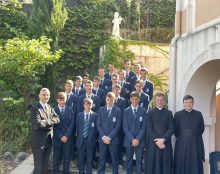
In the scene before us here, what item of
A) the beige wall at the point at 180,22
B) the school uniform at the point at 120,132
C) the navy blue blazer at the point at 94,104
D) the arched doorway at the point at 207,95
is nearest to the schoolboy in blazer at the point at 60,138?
the navy blue blazer at the point at 94,104

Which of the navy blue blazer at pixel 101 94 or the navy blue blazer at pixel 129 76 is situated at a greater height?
the navy blue blazer at pixel 129 76

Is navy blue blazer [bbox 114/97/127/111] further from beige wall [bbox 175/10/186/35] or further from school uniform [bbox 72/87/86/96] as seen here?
beige wall [bbox 175/10/186/35]

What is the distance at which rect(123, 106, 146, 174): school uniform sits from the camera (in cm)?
752

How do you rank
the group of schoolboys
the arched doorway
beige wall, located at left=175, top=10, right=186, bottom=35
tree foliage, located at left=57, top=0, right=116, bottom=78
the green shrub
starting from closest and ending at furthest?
the group of schoolboys < the arched doorway < beige wall, located at left=175, top=10, right=186, bottom=35 < the green shrub < tree foliage, located at left=57, top=0, right=116, bottom=78

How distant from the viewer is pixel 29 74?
11031 millimetres

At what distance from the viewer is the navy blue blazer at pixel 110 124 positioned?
25.0 feet

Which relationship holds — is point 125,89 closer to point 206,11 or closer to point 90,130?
point 90,130

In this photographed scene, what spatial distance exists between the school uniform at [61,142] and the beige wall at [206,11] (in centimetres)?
340

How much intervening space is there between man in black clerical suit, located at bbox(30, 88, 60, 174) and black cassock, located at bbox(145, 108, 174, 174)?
1809mm

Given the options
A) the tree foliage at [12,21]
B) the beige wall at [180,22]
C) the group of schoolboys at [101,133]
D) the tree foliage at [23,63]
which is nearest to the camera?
the group of schoolboys at [101,133]

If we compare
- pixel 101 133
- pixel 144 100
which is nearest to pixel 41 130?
pixel 101 133

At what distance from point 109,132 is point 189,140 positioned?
1.57 meters

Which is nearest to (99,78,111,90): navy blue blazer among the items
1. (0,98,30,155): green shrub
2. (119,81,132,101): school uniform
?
(119,81,132,101): school uniform

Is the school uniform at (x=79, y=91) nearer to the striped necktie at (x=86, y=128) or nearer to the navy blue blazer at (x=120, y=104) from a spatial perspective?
the navy blue blazer at (x=120, y=104)
